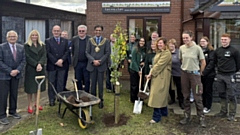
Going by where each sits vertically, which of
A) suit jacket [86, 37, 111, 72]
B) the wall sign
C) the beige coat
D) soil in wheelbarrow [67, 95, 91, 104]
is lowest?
soil in wheelbarrow [67, 95, 91, 104]

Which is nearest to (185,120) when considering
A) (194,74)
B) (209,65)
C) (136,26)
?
(194,74)

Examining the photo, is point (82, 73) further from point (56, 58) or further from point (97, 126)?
point (97, 126)

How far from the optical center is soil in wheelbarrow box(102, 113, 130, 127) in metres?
5.71

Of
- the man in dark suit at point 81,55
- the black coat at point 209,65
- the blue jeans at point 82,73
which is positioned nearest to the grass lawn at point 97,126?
the blue jeans at point 82,73

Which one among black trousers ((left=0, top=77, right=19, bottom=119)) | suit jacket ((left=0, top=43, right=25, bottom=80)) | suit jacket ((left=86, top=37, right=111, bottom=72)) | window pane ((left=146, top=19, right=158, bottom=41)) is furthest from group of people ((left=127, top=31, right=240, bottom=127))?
window pane ((left=146, top=19, right=158, bottom=41))

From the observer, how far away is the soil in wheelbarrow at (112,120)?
5715 mm

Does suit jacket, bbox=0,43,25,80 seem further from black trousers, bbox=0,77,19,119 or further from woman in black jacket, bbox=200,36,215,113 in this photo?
woman in black jacket, bbox=200,36,215,113

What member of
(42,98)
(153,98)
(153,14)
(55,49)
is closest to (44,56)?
(55,49)

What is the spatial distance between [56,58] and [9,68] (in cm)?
134

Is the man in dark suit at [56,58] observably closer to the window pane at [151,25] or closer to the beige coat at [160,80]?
the beige coat at [160,80]

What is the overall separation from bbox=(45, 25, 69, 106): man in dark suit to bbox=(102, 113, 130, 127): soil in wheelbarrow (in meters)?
1.51

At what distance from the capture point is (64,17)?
14.9m

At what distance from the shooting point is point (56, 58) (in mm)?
6703

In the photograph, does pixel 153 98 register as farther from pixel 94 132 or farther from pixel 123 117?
pixel 94 132
